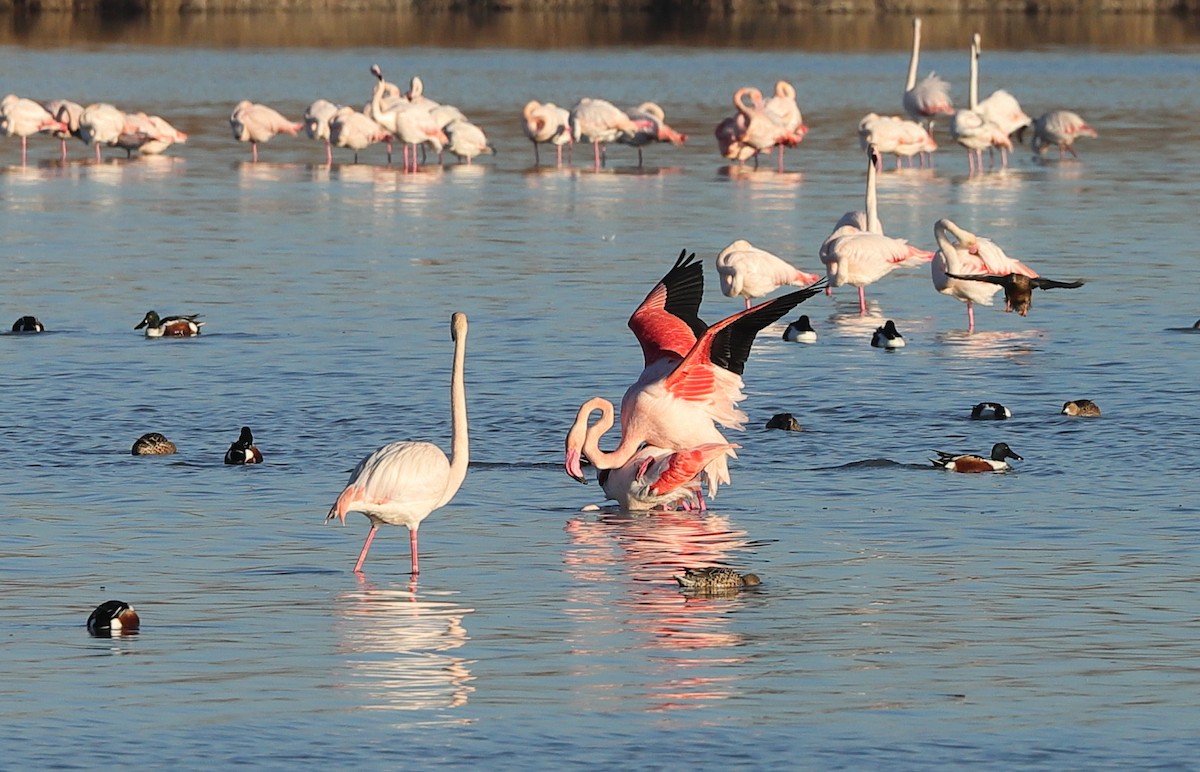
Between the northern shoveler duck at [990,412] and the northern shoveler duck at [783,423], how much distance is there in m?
1.18

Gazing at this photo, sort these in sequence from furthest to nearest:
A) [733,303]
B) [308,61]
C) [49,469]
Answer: [308,61] < [733,303] < [49,469]

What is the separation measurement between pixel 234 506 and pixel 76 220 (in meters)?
16.4

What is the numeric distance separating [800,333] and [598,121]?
16.8 meters

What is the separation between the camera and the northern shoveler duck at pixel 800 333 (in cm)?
1905

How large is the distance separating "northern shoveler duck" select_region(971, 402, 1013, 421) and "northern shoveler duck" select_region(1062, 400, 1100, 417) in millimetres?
371

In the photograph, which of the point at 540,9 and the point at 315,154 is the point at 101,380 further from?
the point at 540,9

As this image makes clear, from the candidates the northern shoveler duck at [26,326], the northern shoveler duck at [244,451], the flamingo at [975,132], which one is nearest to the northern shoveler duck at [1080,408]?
the northern shoveler duck at [244,451]

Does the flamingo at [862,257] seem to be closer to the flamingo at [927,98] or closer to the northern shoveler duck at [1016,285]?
the northern shoveler duck at [1016,285]

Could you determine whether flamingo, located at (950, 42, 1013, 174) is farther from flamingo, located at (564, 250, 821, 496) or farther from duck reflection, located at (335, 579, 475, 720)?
duck reflection, located at (335, 579, 475, 720)

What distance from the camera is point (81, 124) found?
36.2 m

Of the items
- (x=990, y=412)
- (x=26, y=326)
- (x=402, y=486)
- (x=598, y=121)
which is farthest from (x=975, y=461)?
(x=598, y=121)

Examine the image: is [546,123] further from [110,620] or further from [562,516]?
[110,620]

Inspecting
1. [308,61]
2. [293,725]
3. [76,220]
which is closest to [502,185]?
[76,220]

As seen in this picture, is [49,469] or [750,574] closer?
[750,574]
